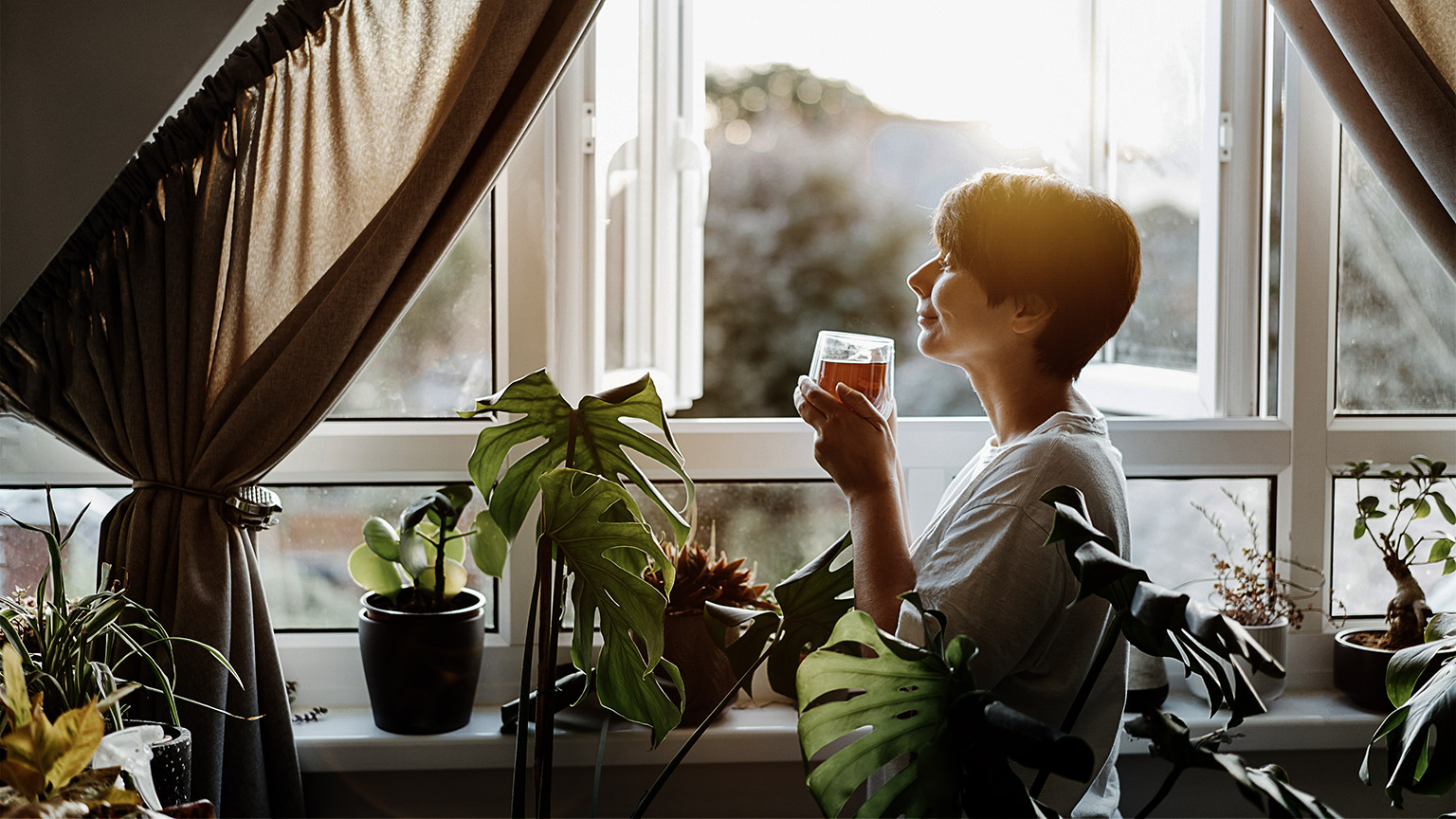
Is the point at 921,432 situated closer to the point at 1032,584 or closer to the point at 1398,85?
the point at 1032,584

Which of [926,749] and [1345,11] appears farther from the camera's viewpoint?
[1345,11]

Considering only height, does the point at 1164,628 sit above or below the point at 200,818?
above

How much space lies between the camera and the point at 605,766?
1701 mm

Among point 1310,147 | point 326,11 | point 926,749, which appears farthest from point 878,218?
point 926,749

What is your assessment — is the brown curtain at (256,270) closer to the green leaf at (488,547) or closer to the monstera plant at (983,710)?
the green leaf at (488,547)

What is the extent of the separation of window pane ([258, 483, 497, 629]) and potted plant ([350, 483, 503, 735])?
0.55 ft

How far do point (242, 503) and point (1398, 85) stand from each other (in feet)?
6.06

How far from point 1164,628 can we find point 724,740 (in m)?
1.08

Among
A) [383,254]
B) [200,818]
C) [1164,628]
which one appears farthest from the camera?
[383,254]

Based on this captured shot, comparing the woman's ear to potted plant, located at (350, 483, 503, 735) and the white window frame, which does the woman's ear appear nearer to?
the white window frame

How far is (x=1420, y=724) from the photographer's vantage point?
1017 mm

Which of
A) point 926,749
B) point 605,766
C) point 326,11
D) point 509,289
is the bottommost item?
point 605,766

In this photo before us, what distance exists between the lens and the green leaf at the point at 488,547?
1.59m

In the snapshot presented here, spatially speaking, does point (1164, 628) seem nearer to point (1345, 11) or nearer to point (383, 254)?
point (383, 254)
